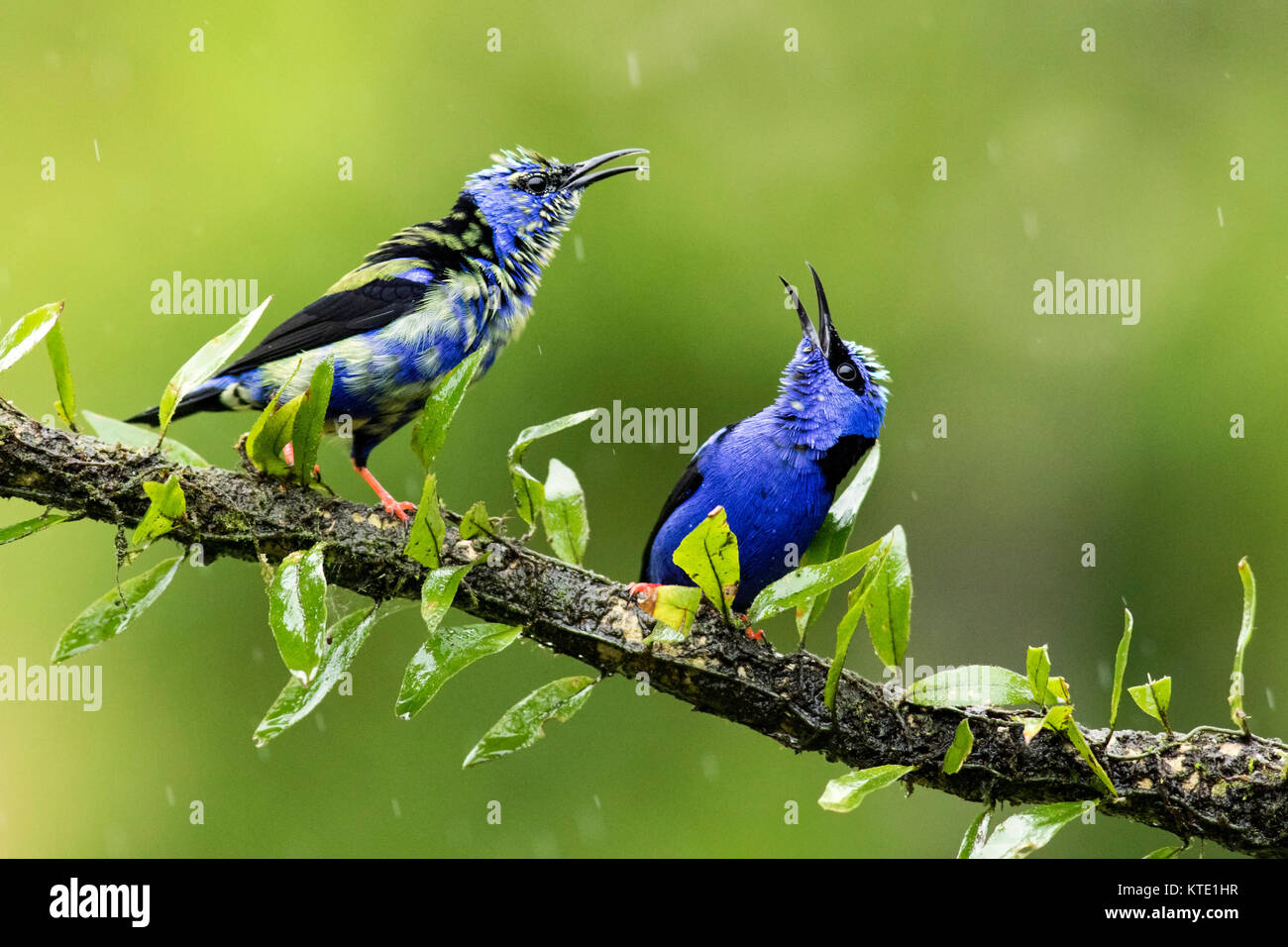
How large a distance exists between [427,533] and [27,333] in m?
1.16

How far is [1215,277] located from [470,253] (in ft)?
19.8

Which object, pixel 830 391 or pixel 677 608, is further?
pixel 830 391

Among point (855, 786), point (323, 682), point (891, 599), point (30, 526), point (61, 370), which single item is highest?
point (61, 370)

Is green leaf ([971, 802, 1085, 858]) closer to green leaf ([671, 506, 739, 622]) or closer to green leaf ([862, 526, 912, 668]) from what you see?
green leaf ([862, 526, 912, 668])

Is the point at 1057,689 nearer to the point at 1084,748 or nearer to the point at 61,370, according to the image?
the point at 1084,748

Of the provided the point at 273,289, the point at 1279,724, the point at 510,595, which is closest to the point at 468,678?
the point at 273,289

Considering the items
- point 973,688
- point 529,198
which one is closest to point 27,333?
point 529,198

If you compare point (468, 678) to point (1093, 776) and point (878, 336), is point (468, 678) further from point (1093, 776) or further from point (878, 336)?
point (1093, 776)

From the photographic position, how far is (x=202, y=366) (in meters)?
3.30

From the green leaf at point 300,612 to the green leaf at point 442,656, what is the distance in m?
0.22

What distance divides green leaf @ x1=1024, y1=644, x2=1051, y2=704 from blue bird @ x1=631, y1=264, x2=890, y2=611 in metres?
1.21

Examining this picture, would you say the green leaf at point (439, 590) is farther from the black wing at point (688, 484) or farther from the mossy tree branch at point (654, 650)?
the black wing at point (688, 484)

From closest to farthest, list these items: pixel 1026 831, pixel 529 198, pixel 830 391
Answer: pixel 1026 831 → pixel 830 391 → pixel 529 198

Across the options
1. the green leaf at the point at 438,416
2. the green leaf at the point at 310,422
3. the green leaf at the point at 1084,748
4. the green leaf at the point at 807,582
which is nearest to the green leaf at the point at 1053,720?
the green leaf at the point at 1084,748
